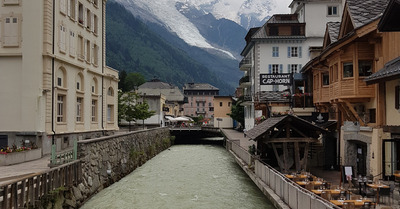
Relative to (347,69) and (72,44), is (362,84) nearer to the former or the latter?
(347,69)

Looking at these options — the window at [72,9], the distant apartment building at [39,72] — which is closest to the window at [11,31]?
the distant apartment building at [39,72]

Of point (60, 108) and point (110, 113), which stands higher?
point (60, 108)

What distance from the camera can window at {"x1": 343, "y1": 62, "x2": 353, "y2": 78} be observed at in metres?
20.7

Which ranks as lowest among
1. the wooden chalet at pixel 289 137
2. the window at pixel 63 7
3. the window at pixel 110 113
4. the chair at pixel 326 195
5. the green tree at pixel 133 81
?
the chair at pixel 326 195

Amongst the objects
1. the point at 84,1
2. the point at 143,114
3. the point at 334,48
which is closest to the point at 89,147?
the point at 334,48

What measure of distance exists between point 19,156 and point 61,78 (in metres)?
8.40

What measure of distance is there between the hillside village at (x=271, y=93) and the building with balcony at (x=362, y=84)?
5 centimetres

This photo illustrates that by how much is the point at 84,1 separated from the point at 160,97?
43.2 meters

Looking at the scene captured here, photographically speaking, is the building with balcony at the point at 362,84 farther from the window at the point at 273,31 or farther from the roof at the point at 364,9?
the window at the point at 273,31

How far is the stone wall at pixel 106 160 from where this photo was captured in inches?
757

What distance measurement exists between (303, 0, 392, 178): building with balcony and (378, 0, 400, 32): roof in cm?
424

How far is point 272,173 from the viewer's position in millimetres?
18484

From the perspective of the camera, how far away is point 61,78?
2845 cm

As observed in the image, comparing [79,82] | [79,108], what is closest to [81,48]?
[79,82]
